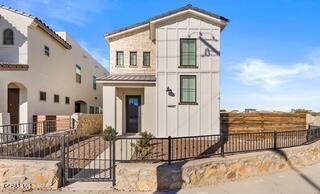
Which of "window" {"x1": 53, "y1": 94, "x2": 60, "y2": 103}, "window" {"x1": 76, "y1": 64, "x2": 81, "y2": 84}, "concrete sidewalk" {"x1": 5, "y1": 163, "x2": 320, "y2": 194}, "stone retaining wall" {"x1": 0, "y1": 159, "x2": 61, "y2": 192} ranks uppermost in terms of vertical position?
"window" {"x1": 76, "y1": 64, "x2": 81, "y2": 84}

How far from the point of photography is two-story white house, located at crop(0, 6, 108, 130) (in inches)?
505

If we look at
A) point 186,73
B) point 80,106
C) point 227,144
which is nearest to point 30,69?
point 186,73

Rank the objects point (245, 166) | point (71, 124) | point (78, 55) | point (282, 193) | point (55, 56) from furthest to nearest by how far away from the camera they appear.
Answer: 1. point (78, 55)
2. point (55, 56)
3. point (71, 124)
4. point (245, 166)
5. point (282, 193)

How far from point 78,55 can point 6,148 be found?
51.2ft

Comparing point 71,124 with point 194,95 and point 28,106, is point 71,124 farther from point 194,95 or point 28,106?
point 194,95

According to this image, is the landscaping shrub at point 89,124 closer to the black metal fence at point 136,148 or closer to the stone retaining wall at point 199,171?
the black metal fence at point 136,148

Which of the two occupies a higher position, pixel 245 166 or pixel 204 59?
pixel 204 59

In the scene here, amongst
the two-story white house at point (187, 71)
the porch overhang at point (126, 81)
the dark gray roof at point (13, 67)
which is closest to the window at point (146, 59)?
the porch overhang at point (126, 81)

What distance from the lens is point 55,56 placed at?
1772cm

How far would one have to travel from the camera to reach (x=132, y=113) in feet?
52.8

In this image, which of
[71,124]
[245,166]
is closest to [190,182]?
[245,166]

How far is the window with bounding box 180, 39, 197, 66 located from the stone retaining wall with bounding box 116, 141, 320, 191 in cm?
647

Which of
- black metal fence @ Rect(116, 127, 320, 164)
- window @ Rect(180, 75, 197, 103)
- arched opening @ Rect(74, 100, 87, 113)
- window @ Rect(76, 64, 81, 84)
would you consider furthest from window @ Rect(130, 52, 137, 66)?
black metal fence @ Rect(116, 127, 320, 164)

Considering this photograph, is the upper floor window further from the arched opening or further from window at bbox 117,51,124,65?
the arched opening
